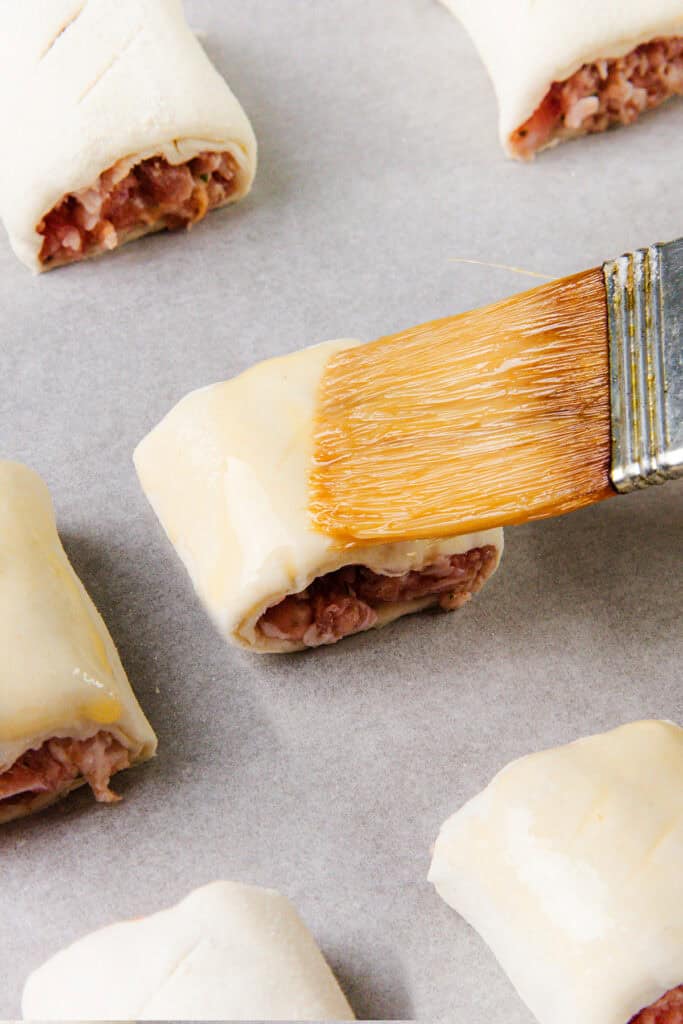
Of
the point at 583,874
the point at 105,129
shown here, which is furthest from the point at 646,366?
the point at 105,129

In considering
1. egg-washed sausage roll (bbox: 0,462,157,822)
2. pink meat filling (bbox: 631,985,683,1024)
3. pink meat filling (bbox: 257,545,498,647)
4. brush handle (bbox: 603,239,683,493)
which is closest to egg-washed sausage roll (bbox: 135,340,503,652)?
pink meat filling (bbox: 257,545,498,647)

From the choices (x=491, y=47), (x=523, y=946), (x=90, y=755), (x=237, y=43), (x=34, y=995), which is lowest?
(x=523, y=946)

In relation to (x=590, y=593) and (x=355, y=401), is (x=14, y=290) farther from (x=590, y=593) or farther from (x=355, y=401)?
(x=590, y=593)

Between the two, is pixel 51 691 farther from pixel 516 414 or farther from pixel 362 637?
pixel 516 414

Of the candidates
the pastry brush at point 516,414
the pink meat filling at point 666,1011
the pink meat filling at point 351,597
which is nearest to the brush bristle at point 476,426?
the pastry brush at point 516,414

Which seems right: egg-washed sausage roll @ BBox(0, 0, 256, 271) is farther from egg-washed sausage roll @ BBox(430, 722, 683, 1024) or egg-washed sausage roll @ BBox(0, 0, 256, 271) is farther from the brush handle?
egg-washed sausage roll @ BBox(430, 722, 683, 1024)

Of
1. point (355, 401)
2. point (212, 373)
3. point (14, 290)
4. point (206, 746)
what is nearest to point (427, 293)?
point (212, 373)
